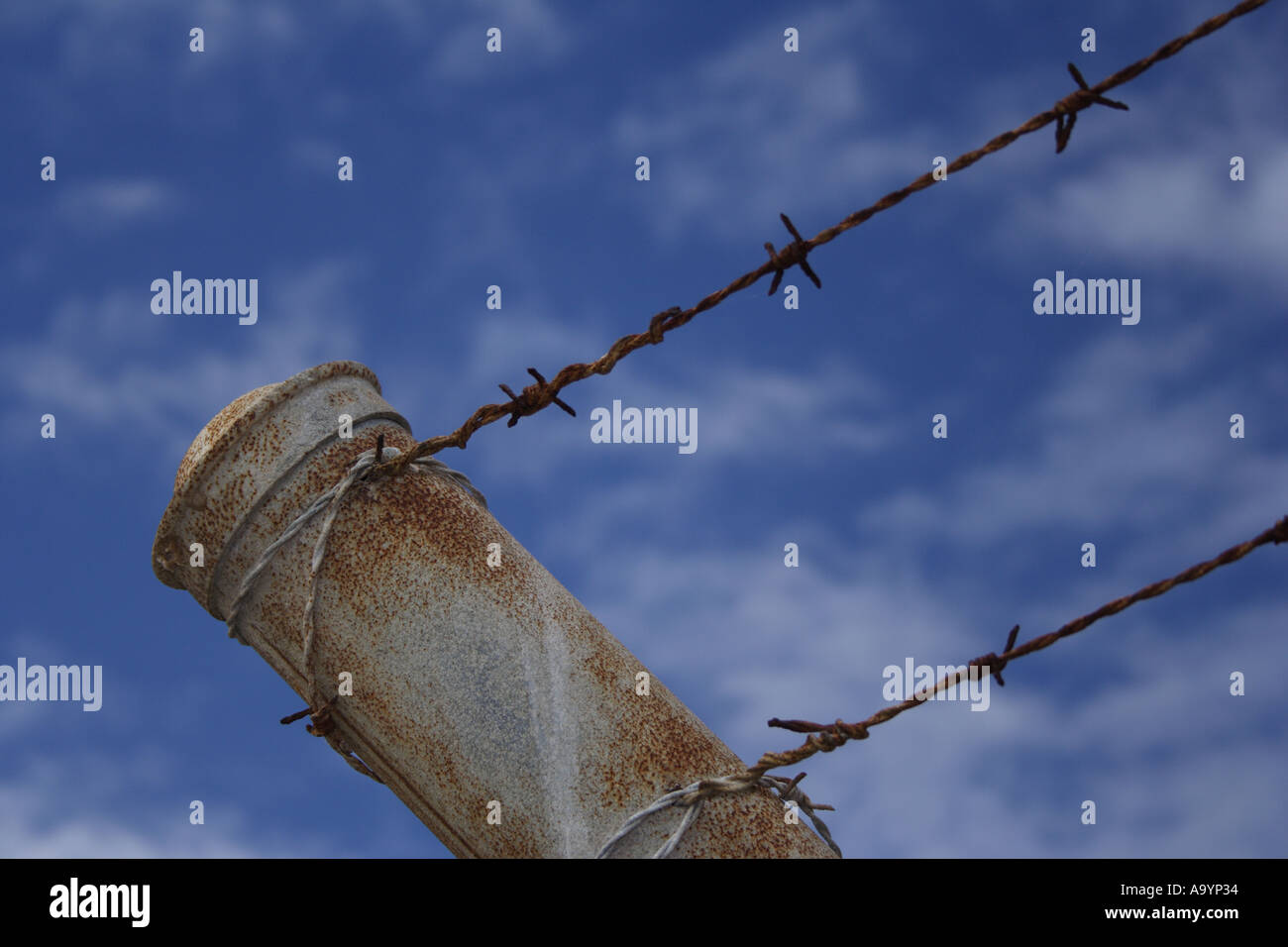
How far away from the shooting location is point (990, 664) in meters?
2.55

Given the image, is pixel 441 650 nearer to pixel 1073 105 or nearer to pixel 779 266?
pixel 779 266

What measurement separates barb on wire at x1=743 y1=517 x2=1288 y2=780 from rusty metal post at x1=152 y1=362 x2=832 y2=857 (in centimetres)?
18

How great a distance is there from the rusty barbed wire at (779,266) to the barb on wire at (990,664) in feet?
3.00

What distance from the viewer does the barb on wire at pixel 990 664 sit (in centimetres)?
235

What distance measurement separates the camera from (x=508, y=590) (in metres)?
2.85

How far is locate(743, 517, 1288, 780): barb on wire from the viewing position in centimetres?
235

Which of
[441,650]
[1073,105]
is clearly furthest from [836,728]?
[1073,105]

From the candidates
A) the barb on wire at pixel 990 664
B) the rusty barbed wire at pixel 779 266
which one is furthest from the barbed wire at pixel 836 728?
the rusty barbed wire at pixel 779 266

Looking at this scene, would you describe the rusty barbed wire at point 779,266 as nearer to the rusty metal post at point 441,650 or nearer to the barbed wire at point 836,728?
the rusty metal post at point 441,650

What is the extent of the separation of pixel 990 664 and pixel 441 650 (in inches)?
50.0

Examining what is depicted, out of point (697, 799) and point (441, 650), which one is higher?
point (441, 650)

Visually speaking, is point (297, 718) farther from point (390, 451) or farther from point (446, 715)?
point (390, 451)

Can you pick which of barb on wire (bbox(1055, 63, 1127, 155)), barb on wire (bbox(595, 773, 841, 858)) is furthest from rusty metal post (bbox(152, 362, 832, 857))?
barb on wire (bbox(1055, 63, 1127, 155))
